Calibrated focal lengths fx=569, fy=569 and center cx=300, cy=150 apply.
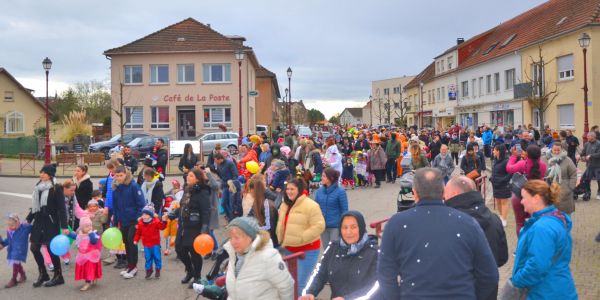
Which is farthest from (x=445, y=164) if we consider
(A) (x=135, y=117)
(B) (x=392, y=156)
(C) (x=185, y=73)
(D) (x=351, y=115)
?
(D) (x=351, y=115)

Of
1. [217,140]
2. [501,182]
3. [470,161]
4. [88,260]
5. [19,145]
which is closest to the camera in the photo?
[88,260]

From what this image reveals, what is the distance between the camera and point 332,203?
7605 mm

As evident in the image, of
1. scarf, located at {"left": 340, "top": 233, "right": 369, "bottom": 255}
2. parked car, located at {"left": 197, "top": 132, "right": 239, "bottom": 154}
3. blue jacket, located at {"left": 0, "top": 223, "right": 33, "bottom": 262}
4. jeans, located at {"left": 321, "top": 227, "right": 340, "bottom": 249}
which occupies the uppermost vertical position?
parked car, located at {"left": 197, "top": 132, "right": 239, "bottom": 154}

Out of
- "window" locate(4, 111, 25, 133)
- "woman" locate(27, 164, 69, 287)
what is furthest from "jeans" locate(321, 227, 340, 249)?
"window" locate(4, 111, 25, 133)

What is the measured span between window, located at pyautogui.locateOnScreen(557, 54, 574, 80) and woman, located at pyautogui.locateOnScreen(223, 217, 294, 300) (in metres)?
32.8

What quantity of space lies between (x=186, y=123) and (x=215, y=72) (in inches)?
181

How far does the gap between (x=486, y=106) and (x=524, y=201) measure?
141 ft

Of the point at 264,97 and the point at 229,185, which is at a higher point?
the point at 264,97

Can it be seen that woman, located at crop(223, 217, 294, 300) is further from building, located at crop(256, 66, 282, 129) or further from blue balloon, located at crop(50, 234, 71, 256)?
building, located at crop(256, 66, 282, 129)

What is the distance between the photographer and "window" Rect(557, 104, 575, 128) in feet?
108

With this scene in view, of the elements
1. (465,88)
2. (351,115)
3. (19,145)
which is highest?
(351,115)

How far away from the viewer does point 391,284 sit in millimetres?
3562

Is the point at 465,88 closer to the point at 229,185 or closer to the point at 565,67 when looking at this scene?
the point at 565,67

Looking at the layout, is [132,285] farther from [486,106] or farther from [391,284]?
[486,106]
